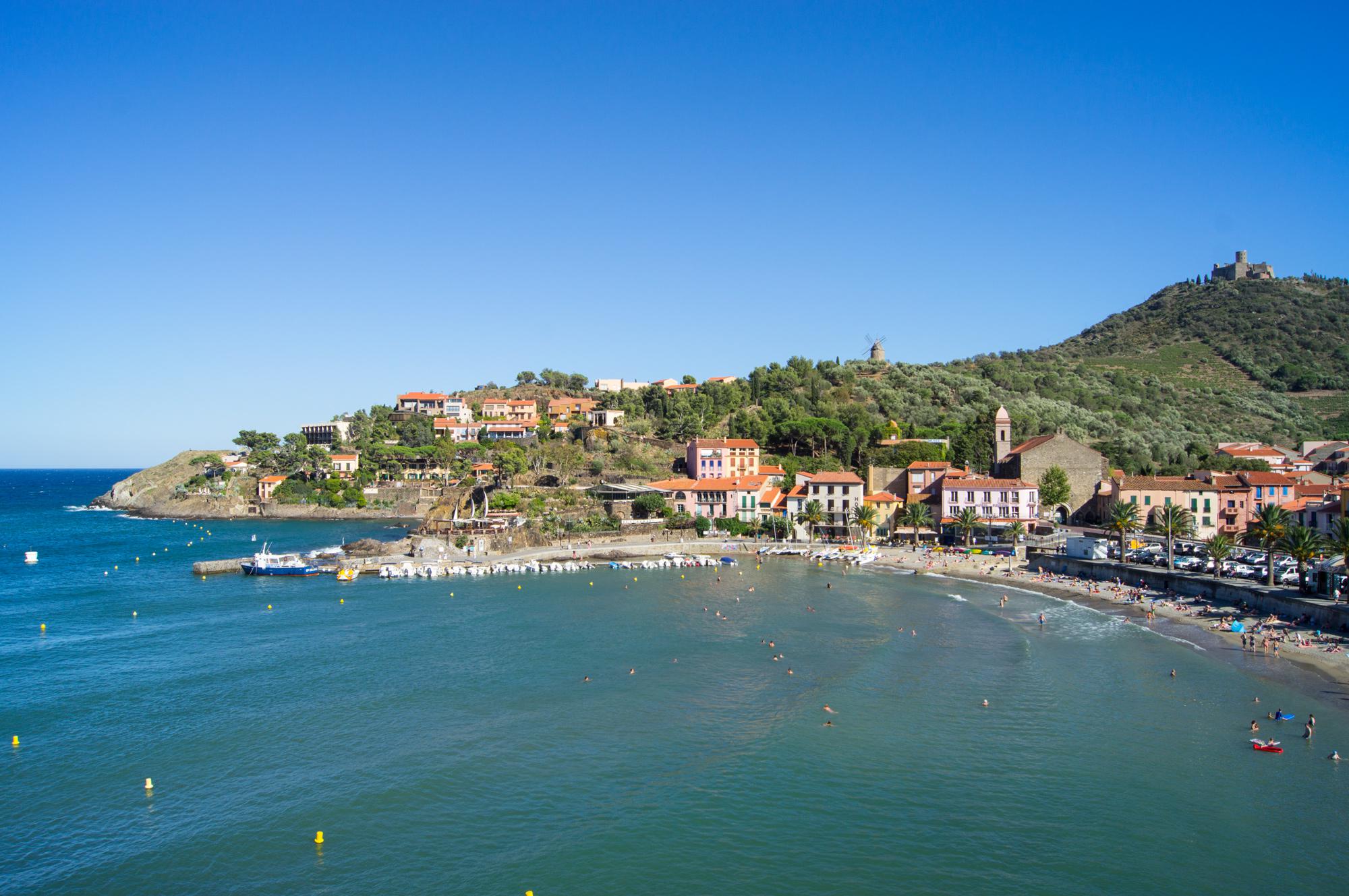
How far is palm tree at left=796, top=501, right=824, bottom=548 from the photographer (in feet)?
240

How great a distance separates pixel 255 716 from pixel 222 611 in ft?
71.9

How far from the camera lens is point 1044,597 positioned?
50062 millimetres

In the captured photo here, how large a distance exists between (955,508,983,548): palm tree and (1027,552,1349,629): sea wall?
638 cm

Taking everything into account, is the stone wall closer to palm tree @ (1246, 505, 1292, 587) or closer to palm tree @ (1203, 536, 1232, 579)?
palm tree @ (1203, 536, 1232, 579)

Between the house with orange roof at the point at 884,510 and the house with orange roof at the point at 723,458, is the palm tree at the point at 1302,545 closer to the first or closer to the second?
the house with orange roof at the point at 884,510

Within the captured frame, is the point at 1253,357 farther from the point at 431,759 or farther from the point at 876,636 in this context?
the point at 431,759

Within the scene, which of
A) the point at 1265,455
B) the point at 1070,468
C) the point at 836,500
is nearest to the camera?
the point at 1070,468

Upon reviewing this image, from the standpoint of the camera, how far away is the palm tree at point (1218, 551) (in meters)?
46.3

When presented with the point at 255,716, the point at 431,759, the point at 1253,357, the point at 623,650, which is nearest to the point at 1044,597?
the point at 623,650

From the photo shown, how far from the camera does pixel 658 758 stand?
1021 inches

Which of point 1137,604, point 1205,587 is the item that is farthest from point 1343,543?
point 1137,604

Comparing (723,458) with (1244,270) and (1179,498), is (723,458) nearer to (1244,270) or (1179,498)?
(1179,498)

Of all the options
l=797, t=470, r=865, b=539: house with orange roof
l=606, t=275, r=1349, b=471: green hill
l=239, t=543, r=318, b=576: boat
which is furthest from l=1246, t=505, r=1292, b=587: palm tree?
l=239, t=543, r=318, b=576: boat

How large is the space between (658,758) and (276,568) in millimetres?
46395
